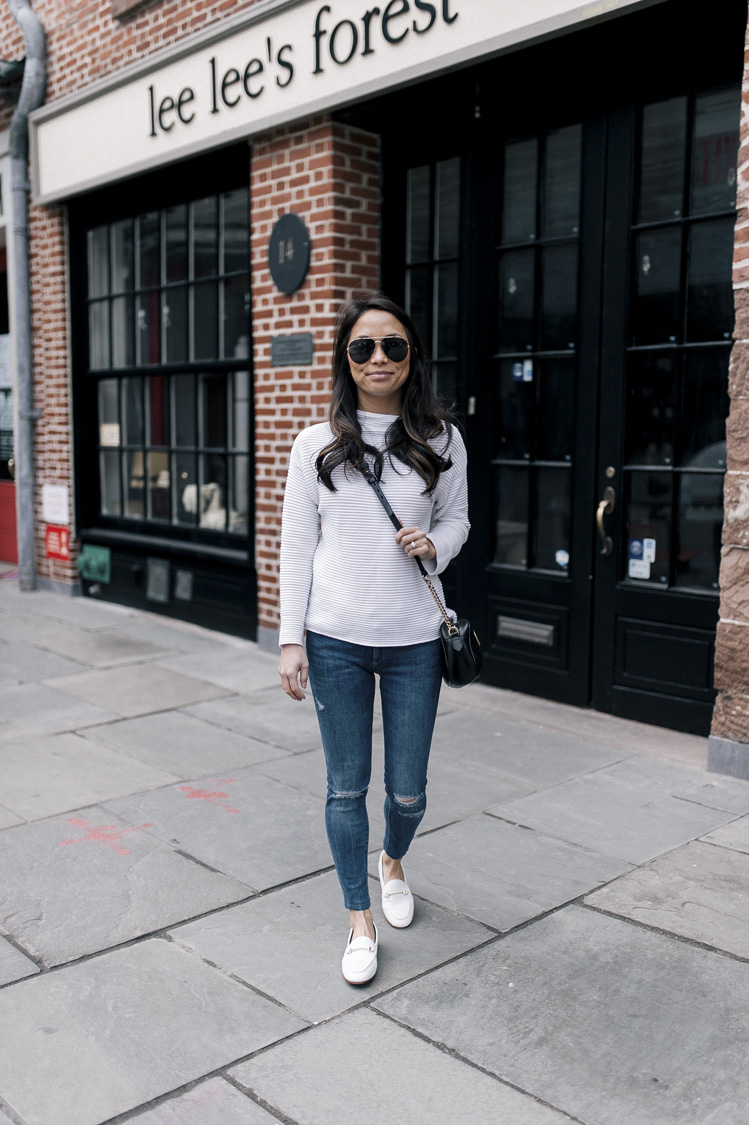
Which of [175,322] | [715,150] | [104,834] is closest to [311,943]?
[104,834]

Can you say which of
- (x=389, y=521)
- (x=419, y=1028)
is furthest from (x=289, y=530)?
(x=419, y=1028)

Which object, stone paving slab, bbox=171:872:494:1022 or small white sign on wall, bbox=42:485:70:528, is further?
small white sign on wall, bbox=42:485:70:528

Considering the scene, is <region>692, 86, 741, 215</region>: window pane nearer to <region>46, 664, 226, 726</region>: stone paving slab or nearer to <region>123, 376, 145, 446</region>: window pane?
<region>46, 664, 226, 726</region>: stone paving slab

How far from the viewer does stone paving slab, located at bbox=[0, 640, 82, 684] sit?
634 centimetres

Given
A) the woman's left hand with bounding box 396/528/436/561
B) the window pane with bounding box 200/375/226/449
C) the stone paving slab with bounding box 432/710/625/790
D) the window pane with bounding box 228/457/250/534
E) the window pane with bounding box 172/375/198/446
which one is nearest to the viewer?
the woman's left hand with bounding box 396/528/436/561

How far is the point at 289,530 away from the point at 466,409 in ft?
10.5

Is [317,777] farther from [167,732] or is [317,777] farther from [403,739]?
[403,739]

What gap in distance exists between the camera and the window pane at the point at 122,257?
8.30 m

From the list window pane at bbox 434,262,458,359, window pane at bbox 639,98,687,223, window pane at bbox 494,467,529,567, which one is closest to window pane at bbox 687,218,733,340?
window pane at bbox 639,98,687,223

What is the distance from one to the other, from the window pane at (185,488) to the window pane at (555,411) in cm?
321

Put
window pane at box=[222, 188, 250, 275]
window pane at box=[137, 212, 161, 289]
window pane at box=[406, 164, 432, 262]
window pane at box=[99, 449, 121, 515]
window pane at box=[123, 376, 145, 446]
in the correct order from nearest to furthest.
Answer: window pane at box=[406, 164, 432, 262] < window pane at box=[222, 188, 250, 275] < window pane at box=[137, 212, 161, 289] < window pane at box=[123, 376, 145, 446] < window pane at box=[99, 449, 121, 515]

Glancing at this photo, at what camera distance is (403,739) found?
2.97 meters

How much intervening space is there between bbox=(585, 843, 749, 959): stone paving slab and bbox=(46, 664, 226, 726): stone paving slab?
9.77 ft

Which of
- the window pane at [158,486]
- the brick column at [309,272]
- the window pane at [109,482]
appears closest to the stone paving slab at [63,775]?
the brick column at [309,272]
